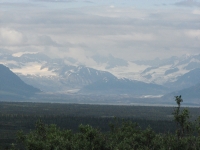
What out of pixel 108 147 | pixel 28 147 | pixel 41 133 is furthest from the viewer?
pixel 41 133

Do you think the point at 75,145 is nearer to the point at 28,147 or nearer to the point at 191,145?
the point at 28,147

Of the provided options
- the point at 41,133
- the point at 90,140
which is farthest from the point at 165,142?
the point at 41,133

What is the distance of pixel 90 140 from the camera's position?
146 meters

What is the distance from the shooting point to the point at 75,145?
136125 millimetres

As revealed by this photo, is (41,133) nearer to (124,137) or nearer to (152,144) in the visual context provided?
(124,137)

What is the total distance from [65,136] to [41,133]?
1553 centimetres

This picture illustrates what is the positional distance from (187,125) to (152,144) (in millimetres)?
9812

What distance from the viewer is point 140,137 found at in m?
156

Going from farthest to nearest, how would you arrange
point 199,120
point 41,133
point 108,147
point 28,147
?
point 41,133 < point 199,120 < point 108,147 < point 28,147

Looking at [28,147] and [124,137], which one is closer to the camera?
[28,147]

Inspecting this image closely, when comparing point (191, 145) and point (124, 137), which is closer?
point (191, 145)

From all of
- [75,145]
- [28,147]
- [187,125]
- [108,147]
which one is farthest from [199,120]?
[28,147]

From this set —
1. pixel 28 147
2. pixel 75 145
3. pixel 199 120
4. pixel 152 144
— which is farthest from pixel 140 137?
pixel 28 147

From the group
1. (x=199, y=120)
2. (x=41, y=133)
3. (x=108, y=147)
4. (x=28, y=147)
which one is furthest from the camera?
(x=41, y=133)
